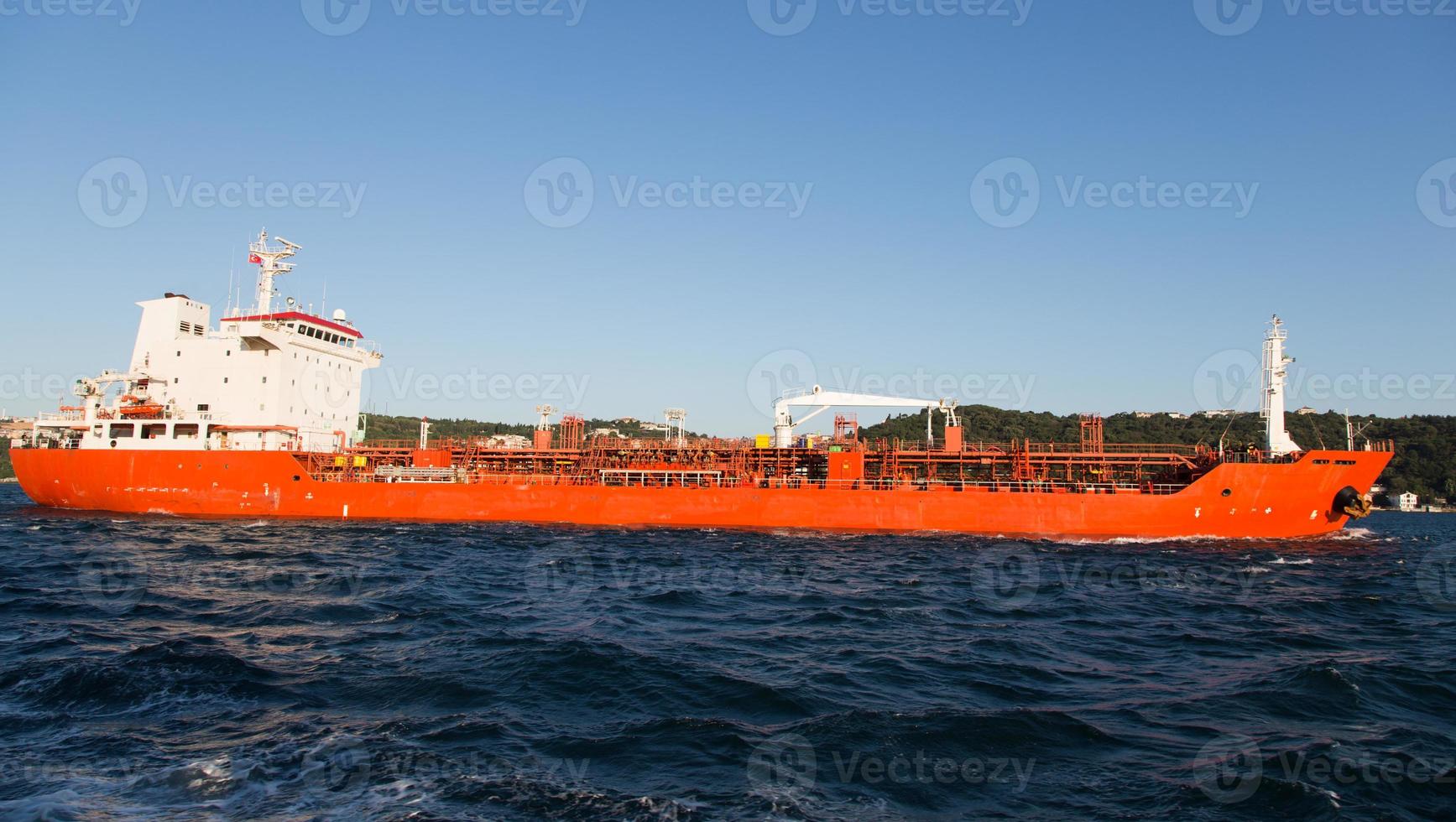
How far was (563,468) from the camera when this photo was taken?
37.3m

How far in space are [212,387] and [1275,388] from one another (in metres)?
45.9

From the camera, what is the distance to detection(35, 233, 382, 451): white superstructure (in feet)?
115

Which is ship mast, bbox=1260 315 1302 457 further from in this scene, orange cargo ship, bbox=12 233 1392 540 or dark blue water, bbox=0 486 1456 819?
dark blue water, bbox=0 486 1456 819

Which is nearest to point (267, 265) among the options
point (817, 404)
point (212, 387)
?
point (212, 387)

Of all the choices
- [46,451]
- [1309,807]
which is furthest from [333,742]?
[46,451]

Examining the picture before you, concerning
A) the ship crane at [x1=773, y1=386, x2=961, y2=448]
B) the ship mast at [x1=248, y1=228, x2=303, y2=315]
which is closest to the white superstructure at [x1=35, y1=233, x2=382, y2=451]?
the ship mast at [x1=248, y1=228, x2=303, y2=315]

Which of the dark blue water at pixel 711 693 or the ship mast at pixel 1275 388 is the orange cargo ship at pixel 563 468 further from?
the dark blue water at pixel 711 693

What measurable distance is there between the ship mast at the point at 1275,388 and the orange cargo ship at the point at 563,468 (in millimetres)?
74

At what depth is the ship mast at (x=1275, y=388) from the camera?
29875 millimetres

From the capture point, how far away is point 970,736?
8.77 meters

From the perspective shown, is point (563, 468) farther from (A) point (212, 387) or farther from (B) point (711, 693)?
(B) point (711, 693)

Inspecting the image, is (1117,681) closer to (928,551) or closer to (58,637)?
(928,551)

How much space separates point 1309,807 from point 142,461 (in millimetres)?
40605

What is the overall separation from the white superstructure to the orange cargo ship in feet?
0.28
